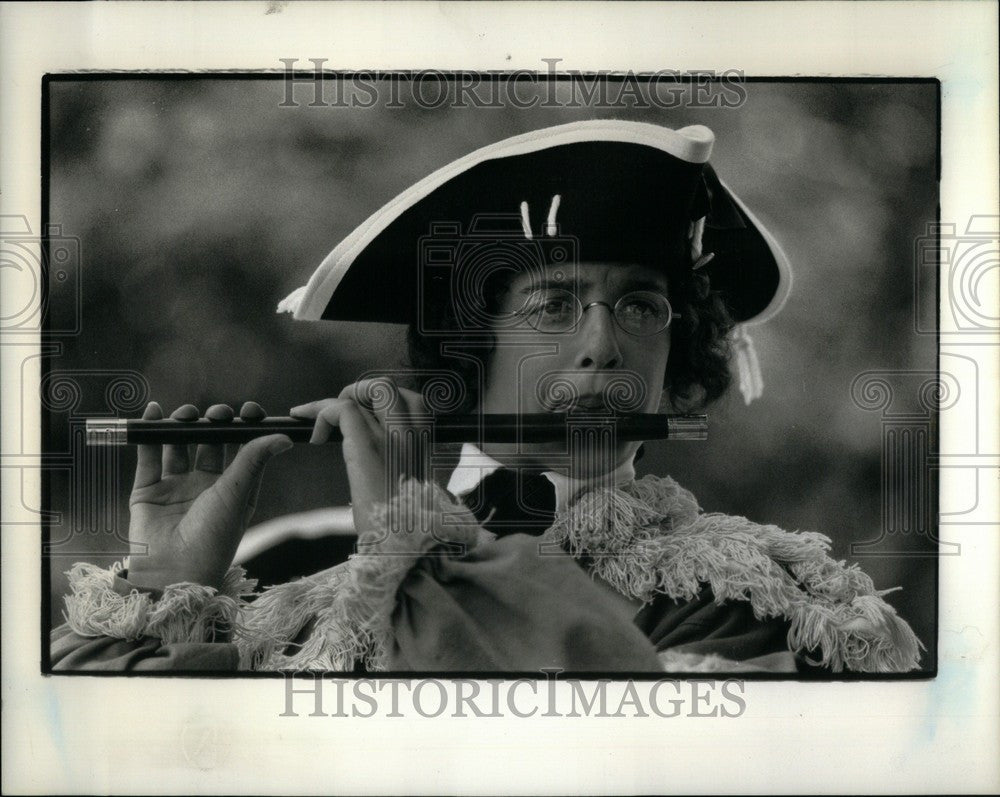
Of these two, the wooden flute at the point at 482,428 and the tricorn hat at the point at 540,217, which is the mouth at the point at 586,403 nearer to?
the wooden flute at the point at 482,428

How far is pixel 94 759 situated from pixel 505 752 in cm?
68

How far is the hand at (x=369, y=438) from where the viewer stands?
5.03 ft

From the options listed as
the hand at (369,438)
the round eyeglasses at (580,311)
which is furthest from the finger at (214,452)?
the round eyeglasses at (580,311)

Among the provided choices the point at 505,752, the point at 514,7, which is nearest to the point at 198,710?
the point at 505,752

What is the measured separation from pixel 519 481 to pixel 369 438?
253 millimetres

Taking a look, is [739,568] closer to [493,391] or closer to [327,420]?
[493,391]

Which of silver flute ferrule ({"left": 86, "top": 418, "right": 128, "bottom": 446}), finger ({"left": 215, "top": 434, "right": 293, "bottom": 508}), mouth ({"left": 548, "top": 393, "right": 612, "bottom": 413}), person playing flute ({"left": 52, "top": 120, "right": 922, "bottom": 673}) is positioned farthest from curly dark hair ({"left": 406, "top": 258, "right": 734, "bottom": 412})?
silver flute ferrule ({"left": 86, "top": 418, "right": 128, "bottom": 446})

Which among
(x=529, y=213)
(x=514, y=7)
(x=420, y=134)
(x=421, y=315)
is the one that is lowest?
(x=421, y=315)

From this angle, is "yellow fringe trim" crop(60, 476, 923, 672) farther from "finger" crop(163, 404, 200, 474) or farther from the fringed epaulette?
"finger" crop(163, 404, 200, 474)

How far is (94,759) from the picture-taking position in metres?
1.57

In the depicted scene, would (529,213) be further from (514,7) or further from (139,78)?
(139,78)

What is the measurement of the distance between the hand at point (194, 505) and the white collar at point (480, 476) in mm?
279

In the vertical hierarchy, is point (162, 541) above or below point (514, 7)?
below

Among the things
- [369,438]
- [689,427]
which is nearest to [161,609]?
[369,438]
